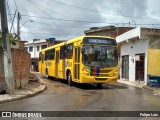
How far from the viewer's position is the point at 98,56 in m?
20.3

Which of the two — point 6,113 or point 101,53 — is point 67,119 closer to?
point 6,113

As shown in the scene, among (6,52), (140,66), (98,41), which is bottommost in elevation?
(140,66)

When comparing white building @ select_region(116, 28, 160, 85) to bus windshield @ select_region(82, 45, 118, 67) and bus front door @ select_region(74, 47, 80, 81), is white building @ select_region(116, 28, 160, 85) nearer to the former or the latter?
bus windshield @ select_region(82, 45, 118, 67)

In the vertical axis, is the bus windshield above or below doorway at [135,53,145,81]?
above

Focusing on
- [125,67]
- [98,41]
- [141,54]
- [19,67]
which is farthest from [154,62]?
[19,67]

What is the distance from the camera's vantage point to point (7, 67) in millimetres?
16469

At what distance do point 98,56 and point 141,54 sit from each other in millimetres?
8661

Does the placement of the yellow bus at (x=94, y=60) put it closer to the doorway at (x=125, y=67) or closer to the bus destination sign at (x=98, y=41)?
the bus destination sign at (x=98, y=41)

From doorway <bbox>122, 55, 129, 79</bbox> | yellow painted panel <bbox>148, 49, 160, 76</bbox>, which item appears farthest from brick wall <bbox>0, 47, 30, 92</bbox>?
doorway <bbox>122, 55, 129, 79</bbox>

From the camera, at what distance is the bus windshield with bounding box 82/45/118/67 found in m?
20.2

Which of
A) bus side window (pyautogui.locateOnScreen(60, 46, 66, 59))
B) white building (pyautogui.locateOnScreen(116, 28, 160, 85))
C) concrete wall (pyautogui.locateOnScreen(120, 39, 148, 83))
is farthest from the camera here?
concrete wall (pyautogui.locateOnScreen(120, 39, 148, 83))

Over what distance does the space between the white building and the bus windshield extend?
5264 mm

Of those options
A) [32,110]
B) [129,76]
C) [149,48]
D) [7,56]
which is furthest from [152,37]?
[32,110]

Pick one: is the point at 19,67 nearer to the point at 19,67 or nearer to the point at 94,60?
the point at 19,67
